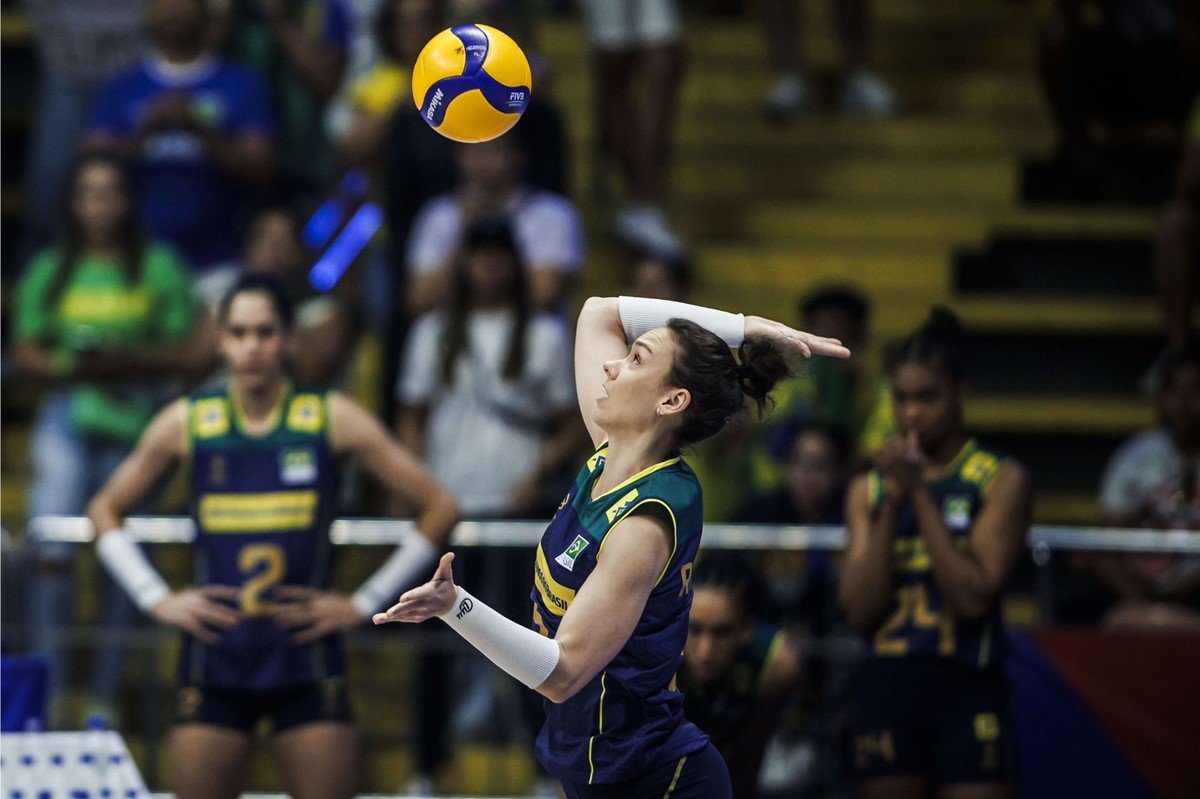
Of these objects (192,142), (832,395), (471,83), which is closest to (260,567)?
(471,83)

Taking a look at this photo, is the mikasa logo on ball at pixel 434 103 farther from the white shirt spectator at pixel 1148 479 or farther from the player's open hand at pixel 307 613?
the white shirt spectator at pixel 1148 479

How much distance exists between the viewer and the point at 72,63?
10.8m

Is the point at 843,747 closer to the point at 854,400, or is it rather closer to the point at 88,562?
the point at 854,400

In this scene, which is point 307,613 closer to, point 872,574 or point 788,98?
point 872,574

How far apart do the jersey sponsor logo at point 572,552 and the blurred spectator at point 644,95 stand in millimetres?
5844

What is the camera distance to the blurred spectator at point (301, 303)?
9328 millimetres

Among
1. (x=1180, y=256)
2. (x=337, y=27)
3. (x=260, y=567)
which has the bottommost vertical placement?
(x=260, y=567)

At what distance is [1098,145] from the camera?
1158cm

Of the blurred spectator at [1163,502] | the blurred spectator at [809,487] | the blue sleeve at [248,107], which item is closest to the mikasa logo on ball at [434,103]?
the blurred spectator at [809,487]

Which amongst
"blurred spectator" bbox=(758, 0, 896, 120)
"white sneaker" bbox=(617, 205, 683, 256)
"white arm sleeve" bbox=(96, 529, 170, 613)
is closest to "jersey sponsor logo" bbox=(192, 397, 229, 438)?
"white arm sleeve" bbox=(96, 529, 170, 613)

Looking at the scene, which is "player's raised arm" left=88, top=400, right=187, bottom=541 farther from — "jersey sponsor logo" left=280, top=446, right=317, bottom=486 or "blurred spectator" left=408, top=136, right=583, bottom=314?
"blurred spectator" left=408, top=136, right=583, bottom=314

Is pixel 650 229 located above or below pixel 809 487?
above

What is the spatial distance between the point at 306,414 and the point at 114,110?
13.0ft

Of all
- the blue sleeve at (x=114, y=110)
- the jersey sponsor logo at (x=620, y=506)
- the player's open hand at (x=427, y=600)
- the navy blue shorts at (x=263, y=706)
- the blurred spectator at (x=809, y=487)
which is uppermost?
the blue sleeve at (x=114, y=110)
